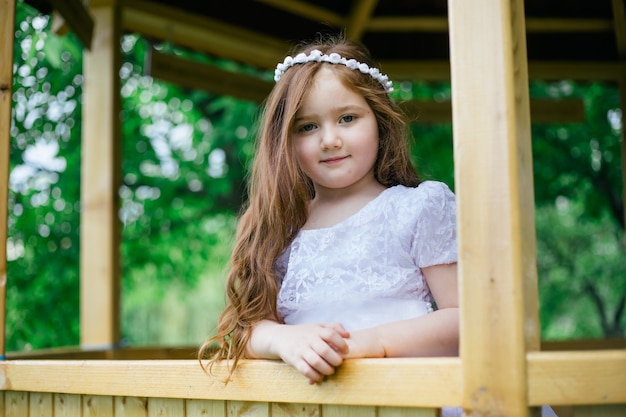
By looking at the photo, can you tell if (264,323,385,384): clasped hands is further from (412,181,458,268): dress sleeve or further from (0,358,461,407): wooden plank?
(412,181,458,268): dress sleeve

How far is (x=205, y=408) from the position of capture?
6.85ft

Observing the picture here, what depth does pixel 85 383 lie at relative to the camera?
7.67ft

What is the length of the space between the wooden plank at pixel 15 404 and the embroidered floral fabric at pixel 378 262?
95 cm

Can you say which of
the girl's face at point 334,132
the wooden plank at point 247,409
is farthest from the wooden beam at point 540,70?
the wooden plank at point 247,409

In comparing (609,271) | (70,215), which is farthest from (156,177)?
(609,271)

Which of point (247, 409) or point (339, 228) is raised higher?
point (339, 228)

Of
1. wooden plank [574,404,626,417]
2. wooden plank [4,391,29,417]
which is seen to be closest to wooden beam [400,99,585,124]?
wooden plank [4,391,29,417]

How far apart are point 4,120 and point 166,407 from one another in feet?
3.96

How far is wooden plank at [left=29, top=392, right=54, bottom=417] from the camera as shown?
2496 millimetres

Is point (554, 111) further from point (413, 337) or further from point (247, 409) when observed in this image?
point (247, 409)

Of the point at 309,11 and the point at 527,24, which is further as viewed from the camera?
the point at 527,24

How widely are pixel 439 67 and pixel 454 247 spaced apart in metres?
4.30

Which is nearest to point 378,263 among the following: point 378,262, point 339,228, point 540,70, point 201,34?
point 378,262

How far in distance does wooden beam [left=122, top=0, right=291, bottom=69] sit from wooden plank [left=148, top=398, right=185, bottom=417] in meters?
3.44
